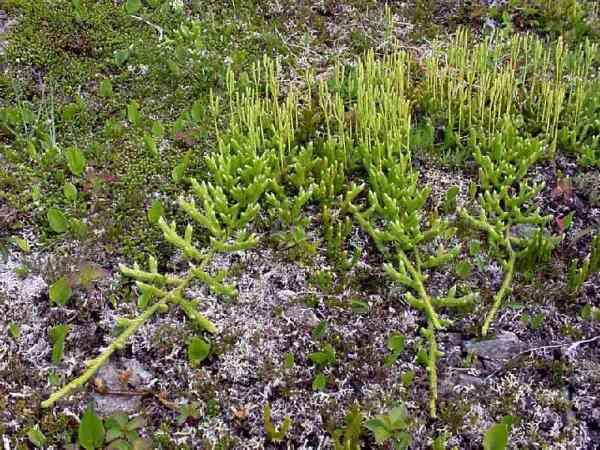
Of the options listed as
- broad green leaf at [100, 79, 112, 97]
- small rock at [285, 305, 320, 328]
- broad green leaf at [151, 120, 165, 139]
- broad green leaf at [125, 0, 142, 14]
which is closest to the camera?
small rock at [285, 305, 320, 328]

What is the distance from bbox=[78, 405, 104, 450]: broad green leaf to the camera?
118 inches

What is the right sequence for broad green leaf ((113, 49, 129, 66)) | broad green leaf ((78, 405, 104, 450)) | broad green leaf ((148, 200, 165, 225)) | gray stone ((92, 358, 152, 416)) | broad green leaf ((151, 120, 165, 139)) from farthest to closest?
broad green leaf ((113, 49, 129, 66)) < broad green leaf ((151, 120, 165, 139)) < broad green leaf ((148, 200, 165, 225)) < gray stone ((92, 358, 152, 416)) < broad green leaf ((78, 405, 104, 450))

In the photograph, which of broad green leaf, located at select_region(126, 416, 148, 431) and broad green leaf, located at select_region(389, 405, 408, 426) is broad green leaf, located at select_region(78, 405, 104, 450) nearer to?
broad green leaf, located at select_region(126, 416, 148, 431)

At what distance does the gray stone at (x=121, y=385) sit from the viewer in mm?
3239

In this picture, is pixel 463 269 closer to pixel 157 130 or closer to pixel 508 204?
pixel 508 204

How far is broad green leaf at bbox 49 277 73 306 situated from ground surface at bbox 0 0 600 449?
0.08m

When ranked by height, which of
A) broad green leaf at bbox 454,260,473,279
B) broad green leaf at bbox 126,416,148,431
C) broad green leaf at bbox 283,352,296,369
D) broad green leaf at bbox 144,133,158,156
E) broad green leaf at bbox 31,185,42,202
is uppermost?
broad green leaf at bbox 144,133,158,156

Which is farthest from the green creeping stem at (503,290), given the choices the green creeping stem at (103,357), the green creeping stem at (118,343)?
the green creeping stem at (103,357)

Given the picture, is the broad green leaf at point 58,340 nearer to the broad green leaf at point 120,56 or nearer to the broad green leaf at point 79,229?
the broad green leaf at point 79,229

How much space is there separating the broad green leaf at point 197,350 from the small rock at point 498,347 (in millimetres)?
1468

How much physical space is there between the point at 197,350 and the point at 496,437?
1580mm

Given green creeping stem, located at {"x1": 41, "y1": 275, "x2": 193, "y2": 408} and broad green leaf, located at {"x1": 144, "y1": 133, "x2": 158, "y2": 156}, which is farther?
broad green leaf, located at {"x1": 144, "y1": 133, "x2": 158, "y2": 156}

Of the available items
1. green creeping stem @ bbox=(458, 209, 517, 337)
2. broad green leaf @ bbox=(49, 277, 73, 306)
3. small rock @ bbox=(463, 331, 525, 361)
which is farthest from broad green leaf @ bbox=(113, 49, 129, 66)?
small rock @ bbox=(463, 331, 525, 361)

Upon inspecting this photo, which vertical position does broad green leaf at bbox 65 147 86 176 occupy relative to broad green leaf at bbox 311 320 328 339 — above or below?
above
